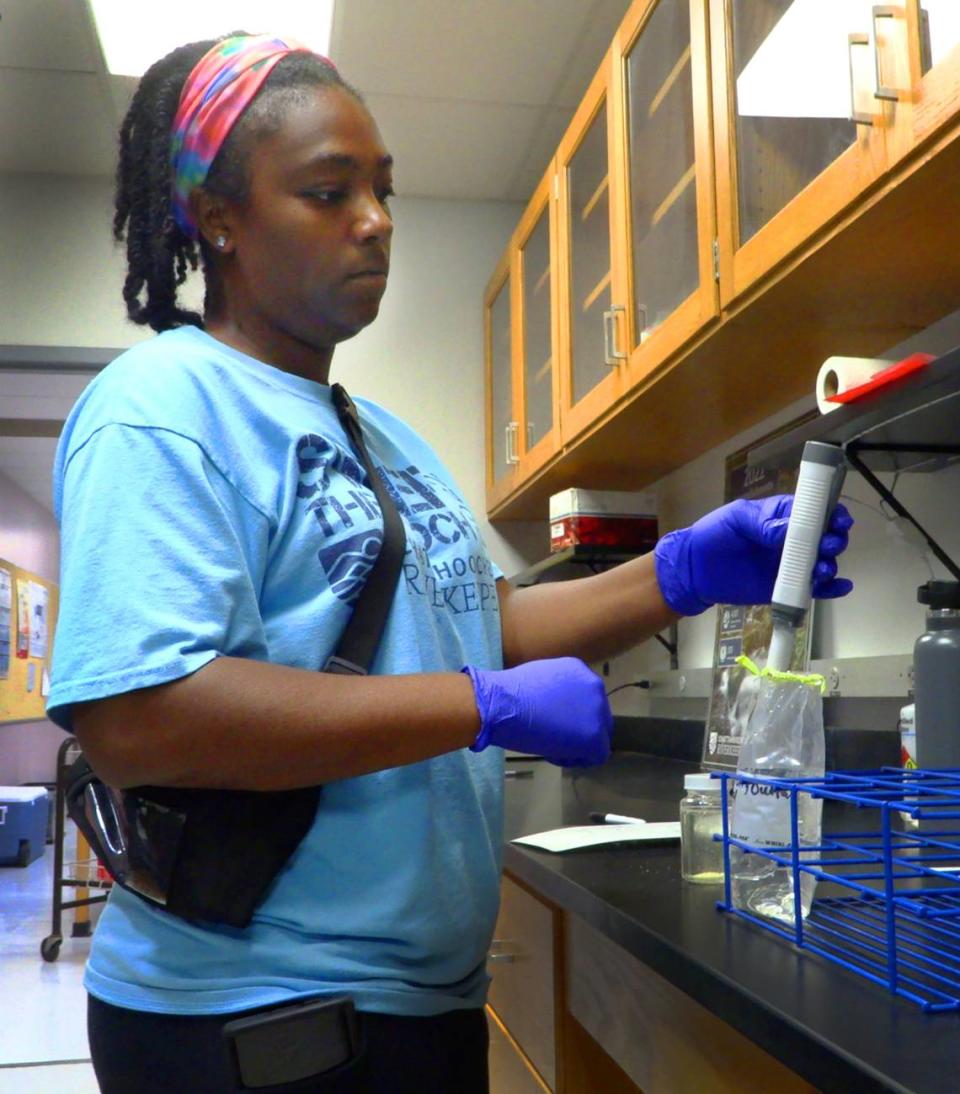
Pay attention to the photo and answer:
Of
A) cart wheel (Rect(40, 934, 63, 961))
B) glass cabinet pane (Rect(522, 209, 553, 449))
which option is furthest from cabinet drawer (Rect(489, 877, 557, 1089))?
cart wheel (Rect(40, 934, 63, 961))

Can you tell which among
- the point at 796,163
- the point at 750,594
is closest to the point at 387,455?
the point at 750,594

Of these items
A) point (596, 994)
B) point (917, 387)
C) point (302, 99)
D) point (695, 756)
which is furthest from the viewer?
point (695, 756)

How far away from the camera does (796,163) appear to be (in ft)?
4.54

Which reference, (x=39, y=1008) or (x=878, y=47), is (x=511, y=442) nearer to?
(x=878, y=47)

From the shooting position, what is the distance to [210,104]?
2.96 ft

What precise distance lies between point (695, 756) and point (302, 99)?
169cm

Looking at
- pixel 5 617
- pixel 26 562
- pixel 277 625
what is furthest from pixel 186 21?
pixel 26 562

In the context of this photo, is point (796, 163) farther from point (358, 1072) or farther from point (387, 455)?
point (358, 1072)

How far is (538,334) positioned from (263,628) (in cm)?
208

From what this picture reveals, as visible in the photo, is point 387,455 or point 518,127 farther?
point 518,127

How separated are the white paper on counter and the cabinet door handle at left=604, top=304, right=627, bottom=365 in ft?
3.25

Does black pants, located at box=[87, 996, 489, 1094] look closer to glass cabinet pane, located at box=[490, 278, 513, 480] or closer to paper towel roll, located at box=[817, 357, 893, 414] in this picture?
paper towel roll, located at box=[817, 357, 893, 414]

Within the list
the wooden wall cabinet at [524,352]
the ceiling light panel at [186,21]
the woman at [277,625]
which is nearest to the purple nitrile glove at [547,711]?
the woman at [277,625]

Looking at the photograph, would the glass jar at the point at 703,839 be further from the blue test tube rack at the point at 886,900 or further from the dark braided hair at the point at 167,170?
the dark braided hair at the point at 167,170
